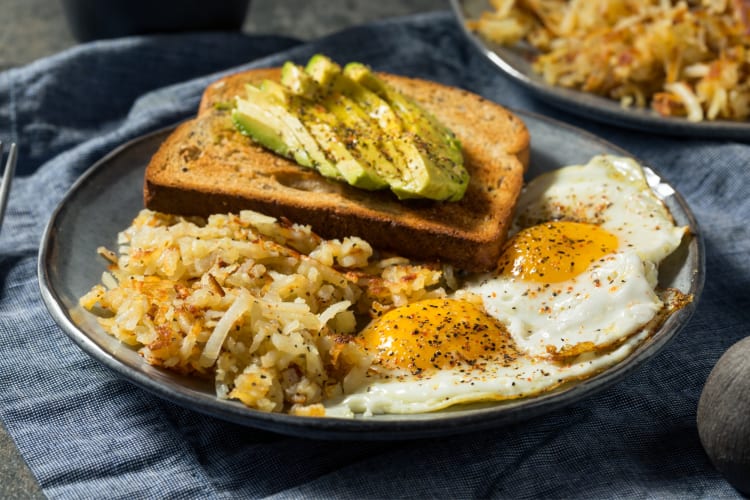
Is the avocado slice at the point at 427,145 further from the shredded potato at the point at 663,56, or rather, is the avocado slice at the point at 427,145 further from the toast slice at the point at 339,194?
the shredded potato at the point at 663,56

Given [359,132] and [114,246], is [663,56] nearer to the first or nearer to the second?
[359,132]

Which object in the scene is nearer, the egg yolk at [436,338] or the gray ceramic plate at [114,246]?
the gray ceramic plate at [114,246]

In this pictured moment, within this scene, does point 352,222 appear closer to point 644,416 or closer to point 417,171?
point 417,171

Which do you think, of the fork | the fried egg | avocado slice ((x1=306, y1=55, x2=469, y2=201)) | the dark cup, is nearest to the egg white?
the fried egg

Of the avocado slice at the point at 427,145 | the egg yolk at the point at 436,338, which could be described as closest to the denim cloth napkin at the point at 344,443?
the egg yolk at the point at 436,338

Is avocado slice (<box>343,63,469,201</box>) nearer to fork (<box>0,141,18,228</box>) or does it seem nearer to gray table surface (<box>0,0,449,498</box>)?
fork (<box>0,141,18,228</box>)

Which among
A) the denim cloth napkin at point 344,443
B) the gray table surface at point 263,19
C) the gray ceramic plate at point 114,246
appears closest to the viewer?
the gray ceramic plate at point 114,246

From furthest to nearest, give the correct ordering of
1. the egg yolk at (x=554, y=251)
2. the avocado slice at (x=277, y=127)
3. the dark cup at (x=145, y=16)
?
the dark cup at (x=145, y=16) → the avocado slice at (x=277, y=127) → the egg yolk at (x=554, y=251)

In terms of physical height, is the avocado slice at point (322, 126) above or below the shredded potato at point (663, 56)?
below

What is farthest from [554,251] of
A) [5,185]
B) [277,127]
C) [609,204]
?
[5,185]
